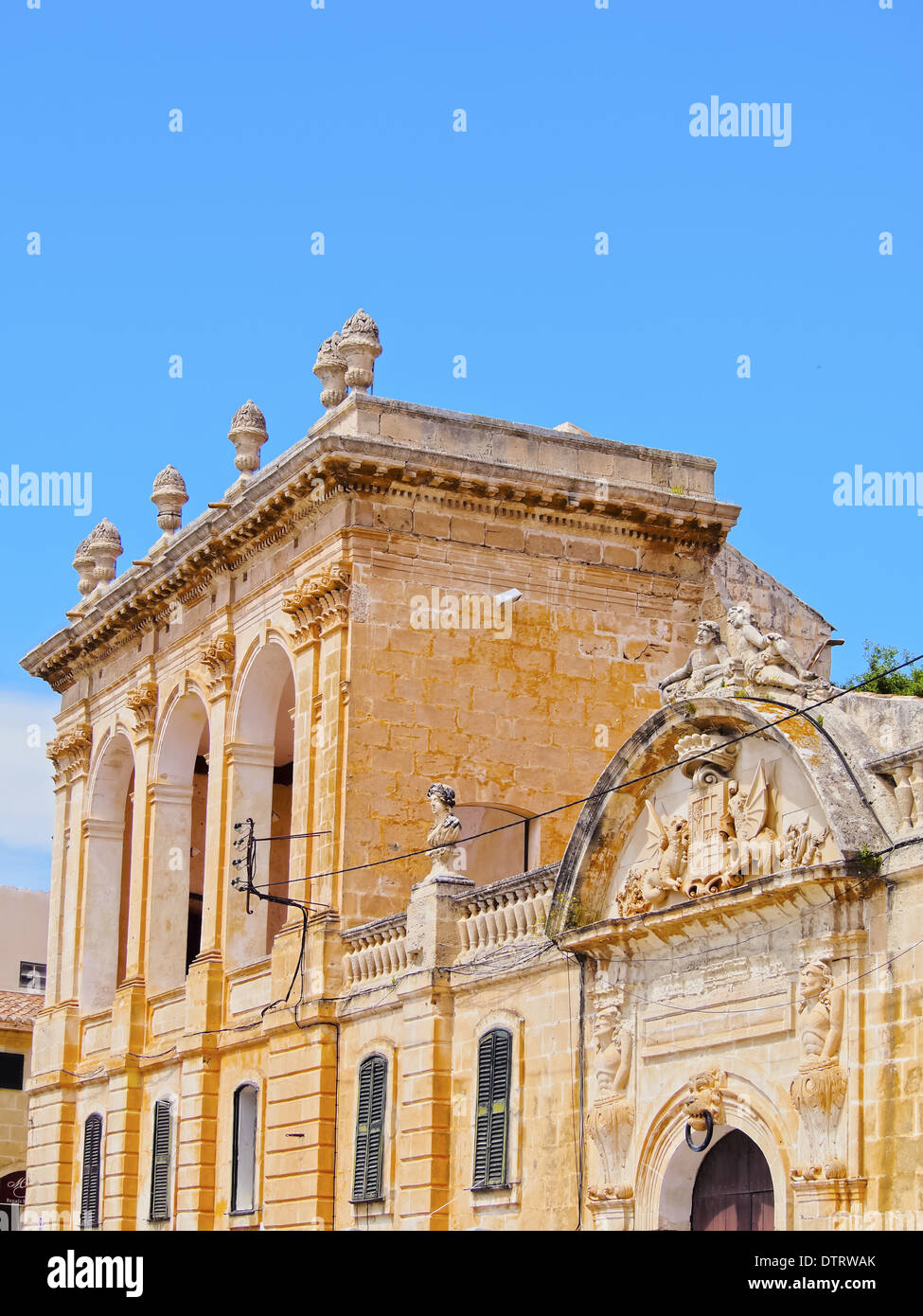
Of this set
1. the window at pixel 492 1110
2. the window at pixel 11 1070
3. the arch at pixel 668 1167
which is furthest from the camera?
the window at pixel 11 1070

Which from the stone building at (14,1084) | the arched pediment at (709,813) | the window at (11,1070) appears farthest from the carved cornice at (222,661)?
the window at (11,1070)

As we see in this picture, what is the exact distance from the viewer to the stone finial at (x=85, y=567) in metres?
36.0

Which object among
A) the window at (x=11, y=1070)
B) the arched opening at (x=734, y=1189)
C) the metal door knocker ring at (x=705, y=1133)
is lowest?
the arched opening at (x=734, y=1189)

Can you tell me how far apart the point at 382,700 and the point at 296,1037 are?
13.5ft

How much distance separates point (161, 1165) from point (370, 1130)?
6541 millimetres

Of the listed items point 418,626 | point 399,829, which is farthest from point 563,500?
point 399,829

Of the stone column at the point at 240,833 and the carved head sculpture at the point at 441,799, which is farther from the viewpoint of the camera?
the stone column at the point at 240,833

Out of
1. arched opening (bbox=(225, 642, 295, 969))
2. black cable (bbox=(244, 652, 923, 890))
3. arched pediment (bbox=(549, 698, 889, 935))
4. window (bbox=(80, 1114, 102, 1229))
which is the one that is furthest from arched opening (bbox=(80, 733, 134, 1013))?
arched pediment (bbox=(549, 698, 889, 935))

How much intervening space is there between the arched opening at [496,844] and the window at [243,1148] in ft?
13.0

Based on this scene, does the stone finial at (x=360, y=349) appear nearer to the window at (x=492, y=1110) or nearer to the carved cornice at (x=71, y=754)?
the window at (x=492, y=1110)

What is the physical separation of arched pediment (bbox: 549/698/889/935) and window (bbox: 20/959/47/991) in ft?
110

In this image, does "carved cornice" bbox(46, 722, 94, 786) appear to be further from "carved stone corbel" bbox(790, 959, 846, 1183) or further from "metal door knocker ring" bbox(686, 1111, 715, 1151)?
"carved stone corbel" bbox(790, 959, 846, 1183)
